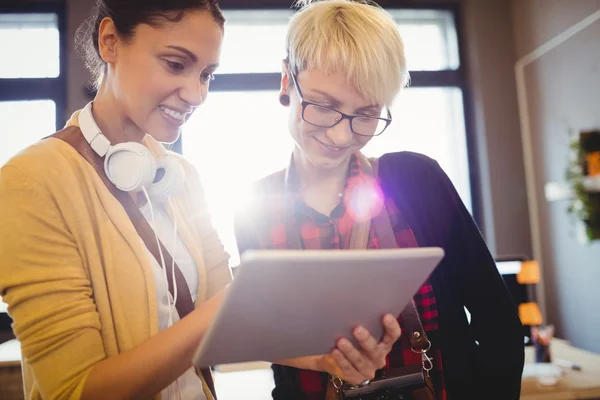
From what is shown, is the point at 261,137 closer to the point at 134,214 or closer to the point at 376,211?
the point at 376,211

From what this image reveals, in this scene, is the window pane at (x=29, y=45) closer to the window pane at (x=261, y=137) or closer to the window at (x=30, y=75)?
the window at (x=30, y=75)

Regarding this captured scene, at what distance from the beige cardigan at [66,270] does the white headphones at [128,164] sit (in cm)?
4

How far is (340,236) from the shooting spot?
3.71ft

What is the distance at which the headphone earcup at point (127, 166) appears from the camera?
0.89m

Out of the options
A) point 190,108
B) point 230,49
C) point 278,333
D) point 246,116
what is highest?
point 230,49

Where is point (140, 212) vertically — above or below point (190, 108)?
below

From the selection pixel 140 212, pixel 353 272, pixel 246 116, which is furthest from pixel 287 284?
pixel 246 116

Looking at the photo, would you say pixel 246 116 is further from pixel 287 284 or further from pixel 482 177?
pixel 287 284

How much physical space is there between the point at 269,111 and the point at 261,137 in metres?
0.23

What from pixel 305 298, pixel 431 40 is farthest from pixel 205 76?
pixel 431 40

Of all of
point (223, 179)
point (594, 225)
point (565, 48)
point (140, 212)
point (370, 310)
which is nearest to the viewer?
point (370, 310)

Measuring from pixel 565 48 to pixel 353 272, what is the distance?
3193mm

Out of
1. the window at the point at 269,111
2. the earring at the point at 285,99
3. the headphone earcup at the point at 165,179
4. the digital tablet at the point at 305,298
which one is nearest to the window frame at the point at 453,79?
the window at the point at 269,111

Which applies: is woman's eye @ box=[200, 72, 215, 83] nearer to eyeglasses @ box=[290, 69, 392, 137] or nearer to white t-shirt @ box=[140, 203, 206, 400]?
eyeglasses @ box=[290, 69, 392, 137]
